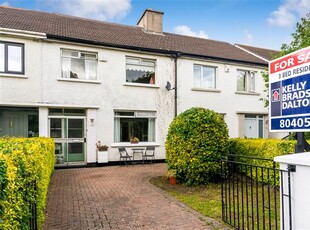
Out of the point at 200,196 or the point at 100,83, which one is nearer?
the point at 200,196

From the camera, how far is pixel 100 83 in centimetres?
1208

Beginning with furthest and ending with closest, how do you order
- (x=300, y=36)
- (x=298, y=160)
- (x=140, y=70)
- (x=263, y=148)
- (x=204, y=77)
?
(x=204, y=77)
(x=140, y=70)
(x=300, y=36)
(x=263, y=148)
(x=298, y=160)

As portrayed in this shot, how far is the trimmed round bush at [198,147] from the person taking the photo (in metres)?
7.30

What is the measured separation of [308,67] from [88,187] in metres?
6.64

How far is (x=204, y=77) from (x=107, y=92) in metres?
6.14

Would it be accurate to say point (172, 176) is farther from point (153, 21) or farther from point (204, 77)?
point (153, 21)

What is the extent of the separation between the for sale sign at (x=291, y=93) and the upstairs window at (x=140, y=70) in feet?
32.4

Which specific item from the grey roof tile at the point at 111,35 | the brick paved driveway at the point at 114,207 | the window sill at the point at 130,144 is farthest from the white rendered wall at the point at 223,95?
the brick paved driveway at the point at 114,207

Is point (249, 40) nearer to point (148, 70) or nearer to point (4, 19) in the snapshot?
point (148, 70)

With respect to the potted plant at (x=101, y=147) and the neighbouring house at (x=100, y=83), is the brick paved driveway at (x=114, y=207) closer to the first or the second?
the potted plant at (x=101, y=147)

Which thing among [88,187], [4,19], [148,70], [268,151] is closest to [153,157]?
[148,70]

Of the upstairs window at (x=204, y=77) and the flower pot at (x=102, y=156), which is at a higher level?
the upstairs window at (x=204, y=77)

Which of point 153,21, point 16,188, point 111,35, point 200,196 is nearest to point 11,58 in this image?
point 111,35

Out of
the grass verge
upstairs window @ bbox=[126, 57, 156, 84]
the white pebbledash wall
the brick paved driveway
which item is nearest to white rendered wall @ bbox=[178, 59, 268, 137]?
the white pebbledash wall
